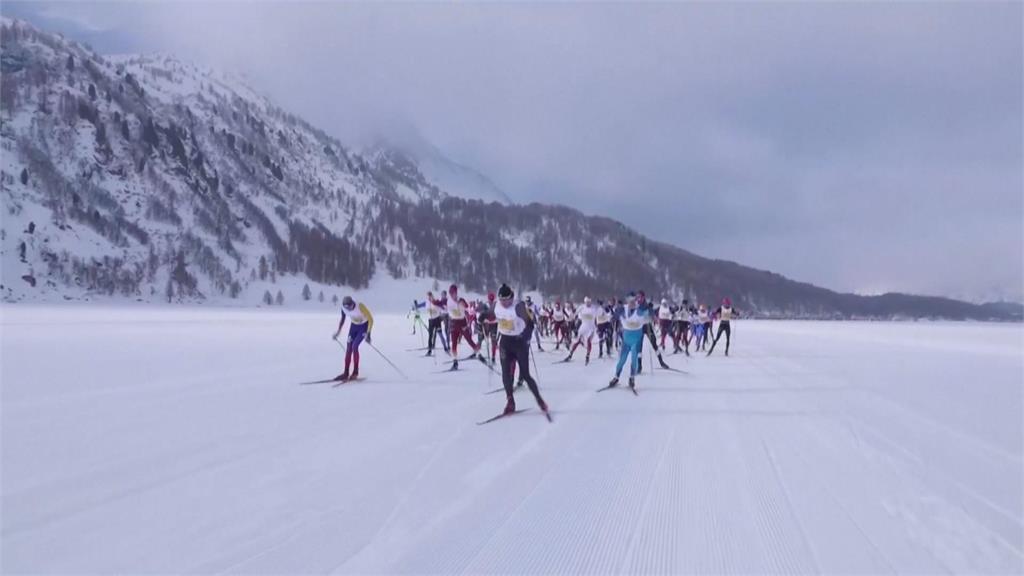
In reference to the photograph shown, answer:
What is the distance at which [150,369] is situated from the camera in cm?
1243

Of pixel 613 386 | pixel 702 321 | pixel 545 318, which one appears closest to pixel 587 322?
pixel 702 321

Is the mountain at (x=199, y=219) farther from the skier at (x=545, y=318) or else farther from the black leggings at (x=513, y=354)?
the black leggings at (x=513, y=354)

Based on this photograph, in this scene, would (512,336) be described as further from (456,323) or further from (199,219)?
(199,219)

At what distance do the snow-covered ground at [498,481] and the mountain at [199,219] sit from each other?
10276 centimetres

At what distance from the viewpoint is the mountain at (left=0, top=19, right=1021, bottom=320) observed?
10075cm

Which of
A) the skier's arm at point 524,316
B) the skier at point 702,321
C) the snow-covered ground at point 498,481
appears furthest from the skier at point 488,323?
the skier at point 702,321

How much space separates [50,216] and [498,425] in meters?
129

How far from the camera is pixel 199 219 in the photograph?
127750 millimetres

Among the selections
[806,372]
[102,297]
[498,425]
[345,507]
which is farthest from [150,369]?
[102,297]

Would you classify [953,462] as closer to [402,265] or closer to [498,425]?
[498,425]

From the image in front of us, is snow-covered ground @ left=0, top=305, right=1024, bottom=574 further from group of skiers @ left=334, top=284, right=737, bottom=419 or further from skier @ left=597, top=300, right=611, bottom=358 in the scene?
skier @ left=597, top=300, right=611, bottom=358

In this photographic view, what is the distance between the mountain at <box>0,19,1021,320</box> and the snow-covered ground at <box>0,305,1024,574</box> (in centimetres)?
10276

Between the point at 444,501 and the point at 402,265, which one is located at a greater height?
the point at 402,265

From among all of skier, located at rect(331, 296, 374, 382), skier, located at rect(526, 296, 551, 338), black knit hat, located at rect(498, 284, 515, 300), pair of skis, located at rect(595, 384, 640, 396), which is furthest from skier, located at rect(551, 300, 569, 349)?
black knit hat, located at rect(498, 284, 515, 300)
